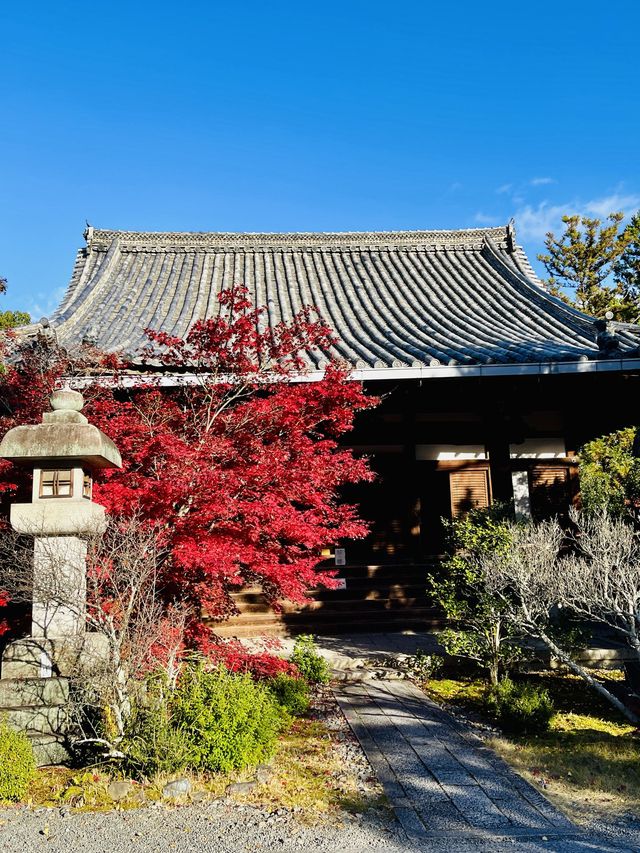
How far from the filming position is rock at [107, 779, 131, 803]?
4227 mm

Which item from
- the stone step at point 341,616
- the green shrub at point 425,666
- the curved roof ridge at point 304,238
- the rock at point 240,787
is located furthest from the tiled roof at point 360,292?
the rock at point 240,787

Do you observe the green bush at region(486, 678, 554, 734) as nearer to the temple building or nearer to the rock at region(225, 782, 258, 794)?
the rock at region(225, 782, 258, 794)

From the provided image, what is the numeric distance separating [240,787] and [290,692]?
136 centimetres

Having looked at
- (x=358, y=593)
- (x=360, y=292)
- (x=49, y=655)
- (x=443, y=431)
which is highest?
(x=360, y=292)

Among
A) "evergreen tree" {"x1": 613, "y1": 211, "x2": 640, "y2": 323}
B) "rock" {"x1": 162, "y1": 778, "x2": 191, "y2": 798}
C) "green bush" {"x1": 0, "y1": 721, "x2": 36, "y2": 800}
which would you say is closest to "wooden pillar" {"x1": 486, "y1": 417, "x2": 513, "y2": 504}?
"rock" {"x1": 162, "y1": 778, "x2": 191, "y2": 798}

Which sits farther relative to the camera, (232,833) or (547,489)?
(547,489)

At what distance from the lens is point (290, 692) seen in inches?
222

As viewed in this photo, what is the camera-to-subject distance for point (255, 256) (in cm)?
1491

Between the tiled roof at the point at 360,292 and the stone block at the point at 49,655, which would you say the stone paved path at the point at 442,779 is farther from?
the tiled roof at the point at 360,292

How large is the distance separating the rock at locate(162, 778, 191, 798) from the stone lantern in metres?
1.42

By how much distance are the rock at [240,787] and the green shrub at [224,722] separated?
0.42 feet

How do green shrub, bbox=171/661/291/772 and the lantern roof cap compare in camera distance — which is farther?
the lantern roof cap

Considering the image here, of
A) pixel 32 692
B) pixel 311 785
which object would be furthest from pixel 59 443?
pixel 311 785

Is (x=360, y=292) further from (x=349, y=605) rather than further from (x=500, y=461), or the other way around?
(x=349, y=605)
